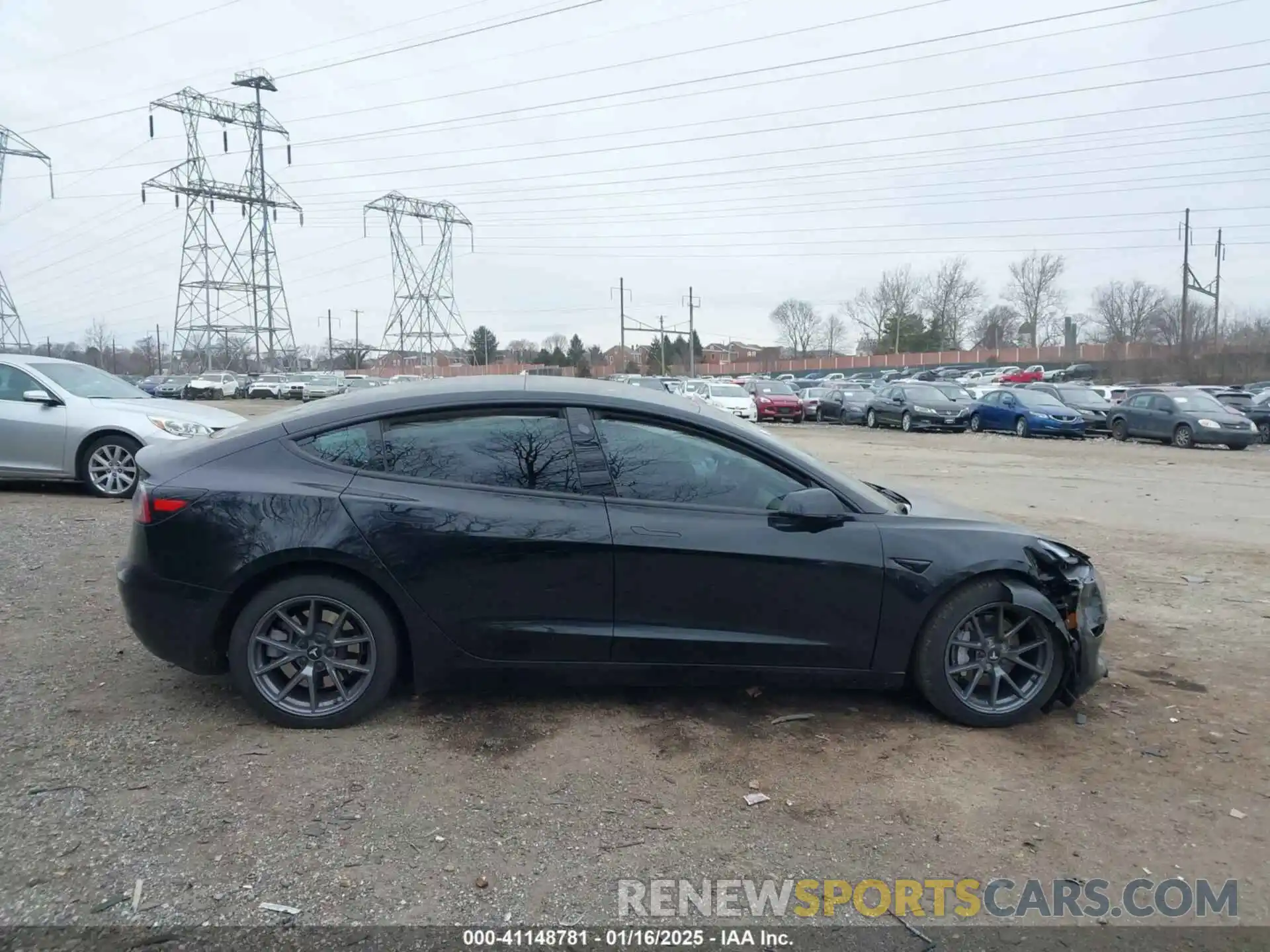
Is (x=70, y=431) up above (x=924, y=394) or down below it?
below

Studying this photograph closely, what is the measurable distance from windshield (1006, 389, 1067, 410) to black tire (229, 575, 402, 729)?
25.6 metres

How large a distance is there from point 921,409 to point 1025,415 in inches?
124

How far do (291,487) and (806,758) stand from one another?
2.50 metres

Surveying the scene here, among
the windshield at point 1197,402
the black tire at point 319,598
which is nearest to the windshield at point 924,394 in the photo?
the windshield at point 1197,402

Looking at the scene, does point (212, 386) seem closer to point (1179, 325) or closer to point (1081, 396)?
point (1081, 396)

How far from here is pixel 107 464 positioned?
945 cm

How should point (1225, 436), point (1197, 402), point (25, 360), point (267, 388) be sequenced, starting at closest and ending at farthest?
point (25, 360) → point (1225, 436) → point (1197, 402) → point (267, 388)

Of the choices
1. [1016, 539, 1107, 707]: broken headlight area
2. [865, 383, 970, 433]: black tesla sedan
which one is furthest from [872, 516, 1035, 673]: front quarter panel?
[865, 383, 970, 433]: black tesla sedan

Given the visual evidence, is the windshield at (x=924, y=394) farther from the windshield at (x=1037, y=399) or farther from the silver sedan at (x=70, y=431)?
the silver sedan at (x=70, y=431)

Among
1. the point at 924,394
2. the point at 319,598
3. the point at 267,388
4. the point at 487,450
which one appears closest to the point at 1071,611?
the point at 487,450

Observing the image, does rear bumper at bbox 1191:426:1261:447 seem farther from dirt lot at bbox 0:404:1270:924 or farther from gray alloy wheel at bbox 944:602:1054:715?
gray alloy wheel at bbox 944:602:1054:715

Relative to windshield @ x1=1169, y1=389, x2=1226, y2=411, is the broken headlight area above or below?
below

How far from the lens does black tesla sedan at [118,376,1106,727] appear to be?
150 inches

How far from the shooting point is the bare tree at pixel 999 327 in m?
91.8
